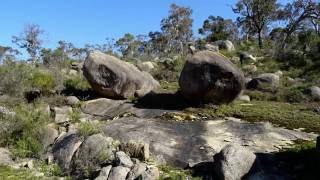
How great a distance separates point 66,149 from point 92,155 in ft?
3.72

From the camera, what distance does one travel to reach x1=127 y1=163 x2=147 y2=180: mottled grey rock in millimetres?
11031

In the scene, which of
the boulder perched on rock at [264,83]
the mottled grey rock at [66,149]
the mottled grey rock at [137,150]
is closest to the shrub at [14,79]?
the mottled grey rock at [66,149]

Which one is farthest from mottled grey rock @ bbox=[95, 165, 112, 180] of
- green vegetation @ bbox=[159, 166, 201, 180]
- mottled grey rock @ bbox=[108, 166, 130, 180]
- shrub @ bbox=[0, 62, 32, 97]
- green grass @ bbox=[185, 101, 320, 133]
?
shrub @ bbox=[0, 62, 32, 97]

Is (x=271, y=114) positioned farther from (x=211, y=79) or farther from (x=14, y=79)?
(x=14, y=79)

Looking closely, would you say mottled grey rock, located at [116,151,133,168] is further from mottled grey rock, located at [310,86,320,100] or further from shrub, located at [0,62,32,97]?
mottled grey rock, located at [310,86,320,100]

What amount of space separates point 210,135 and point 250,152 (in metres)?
2.26

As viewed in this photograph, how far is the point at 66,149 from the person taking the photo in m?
12.8

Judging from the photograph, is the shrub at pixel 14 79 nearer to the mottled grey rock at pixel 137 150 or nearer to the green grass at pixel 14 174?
the green grass at pixel 14 174

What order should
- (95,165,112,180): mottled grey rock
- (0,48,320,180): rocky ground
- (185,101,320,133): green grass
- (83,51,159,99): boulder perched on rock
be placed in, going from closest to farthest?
(95,165,112,180): mottled grey rock < (0,48,320,180): rocky ground < (185,101,320,133): green grass < (83,51,159,99): boulder perched on rock

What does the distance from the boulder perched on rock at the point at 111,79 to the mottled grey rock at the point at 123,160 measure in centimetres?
630

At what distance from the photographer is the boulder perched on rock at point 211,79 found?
52.5 ft

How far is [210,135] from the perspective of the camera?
1334 centimetres

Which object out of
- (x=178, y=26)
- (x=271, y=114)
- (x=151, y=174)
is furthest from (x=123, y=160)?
(x=178, y=26)

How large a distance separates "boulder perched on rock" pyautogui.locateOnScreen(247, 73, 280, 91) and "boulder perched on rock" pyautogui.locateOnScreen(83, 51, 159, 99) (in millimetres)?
4857
